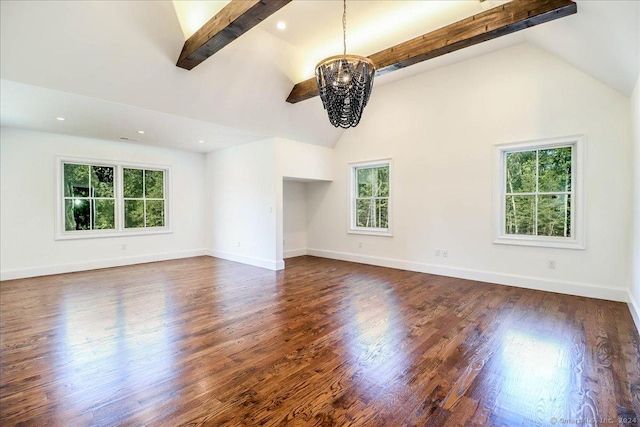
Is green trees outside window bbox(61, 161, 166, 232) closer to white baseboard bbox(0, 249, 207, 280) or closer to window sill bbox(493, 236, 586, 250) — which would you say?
white baseboard bbox(0, 249, 207, 280)

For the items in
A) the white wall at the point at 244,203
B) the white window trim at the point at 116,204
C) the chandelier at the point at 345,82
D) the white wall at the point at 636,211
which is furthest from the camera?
the white wall at the point at 244,203

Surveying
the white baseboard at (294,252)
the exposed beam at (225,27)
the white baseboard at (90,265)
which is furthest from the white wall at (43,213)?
the exposed beam at (225,27)

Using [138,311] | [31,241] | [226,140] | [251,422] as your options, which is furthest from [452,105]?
[31,241]

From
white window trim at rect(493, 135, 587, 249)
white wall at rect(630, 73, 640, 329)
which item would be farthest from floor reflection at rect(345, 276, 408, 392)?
white wall at rect(630, 73, 640, 329)

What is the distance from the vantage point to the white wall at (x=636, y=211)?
3.14m

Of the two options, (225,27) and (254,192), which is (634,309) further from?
(254,192)

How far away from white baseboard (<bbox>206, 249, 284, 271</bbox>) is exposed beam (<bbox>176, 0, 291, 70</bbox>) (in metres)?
3.62

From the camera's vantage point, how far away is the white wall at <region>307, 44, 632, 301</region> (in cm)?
391

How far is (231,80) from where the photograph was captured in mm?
4469

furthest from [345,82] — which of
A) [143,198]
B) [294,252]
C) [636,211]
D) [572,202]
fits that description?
[143,198]

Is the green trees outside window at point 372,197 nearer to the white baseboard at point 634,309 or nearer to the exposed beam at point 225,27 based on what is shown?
the white baseboard at point 634,309

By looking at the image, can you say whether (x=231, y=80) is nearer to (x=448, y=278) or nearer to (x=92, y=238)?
(x=92, y=238)

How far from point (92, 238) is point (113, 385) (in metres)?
5.00

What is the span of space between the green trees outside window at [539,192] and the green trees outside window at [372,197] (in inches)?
87.8
